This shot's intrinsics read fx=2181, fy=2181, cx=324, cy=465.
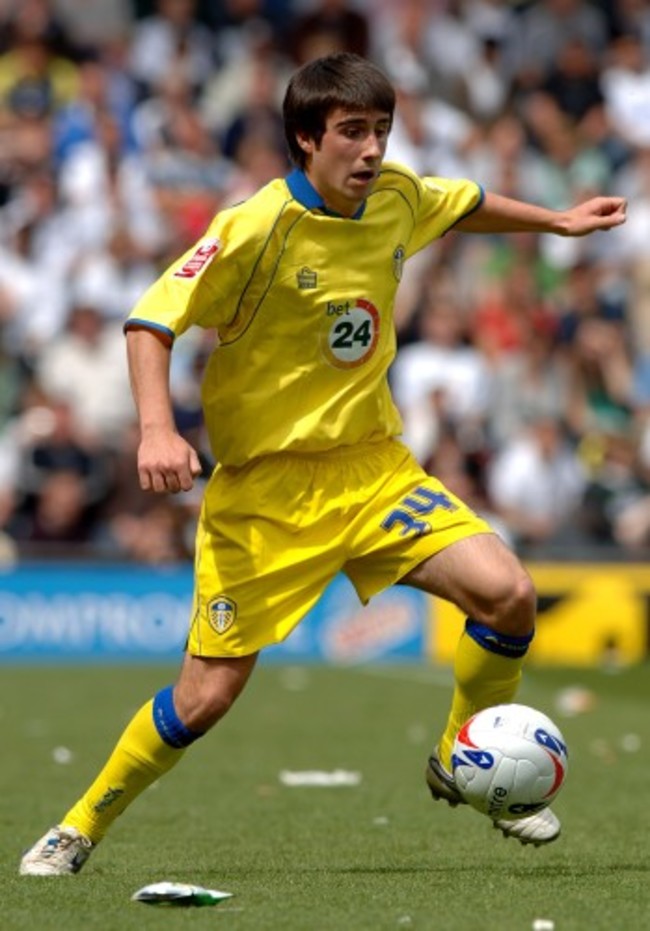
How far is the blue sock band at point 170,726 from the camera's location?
6.61 meters

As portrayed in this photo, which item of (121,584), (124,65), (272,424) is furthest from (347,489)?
(124,65)

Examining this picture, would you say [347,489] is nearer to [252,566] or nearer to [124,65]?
[252,566]

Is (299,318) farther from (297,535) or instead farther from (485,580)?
(485,580)

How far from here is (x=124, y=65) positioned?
19.0 meters

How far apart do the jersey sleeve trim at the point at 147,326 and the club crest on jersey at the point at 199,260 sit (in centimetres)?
20

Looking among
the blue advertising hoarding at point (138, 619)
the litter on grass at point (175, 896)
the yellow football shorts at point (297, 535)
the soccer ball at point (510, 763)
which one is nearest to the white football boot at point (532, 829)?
the soccer ball at point (510, 763)

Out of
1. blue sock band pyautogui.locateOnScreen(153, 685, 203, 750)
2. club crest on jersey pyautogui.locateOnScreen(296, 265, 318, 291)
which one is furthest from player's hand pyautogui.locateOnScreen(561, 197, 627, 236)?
blue sock band pyautogui.locateOnScreen(153, 685, 203, 750)

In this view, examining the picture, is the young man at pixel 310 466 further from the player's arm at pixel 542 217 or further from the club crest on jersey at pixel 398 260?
the player's arm at pixel 542 217

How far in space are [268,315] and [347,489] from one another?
60 centimetres

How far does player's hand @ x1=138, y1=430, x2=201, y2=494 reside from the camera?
19.5ft

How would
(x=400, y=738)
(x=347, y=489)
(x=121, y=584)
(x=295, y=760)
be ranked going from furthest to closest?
(x=121, y=584)
(x=400, y=738)
(x=295, y=760)
(x=347, y=489)

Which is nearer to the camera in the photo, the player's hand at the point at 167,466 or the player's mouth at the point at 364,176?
the player's hand at the point at 167,466

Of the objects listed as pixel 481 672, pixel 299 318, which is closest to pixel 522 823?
pixel 481 672

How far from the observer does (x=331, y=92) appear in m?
6.52
